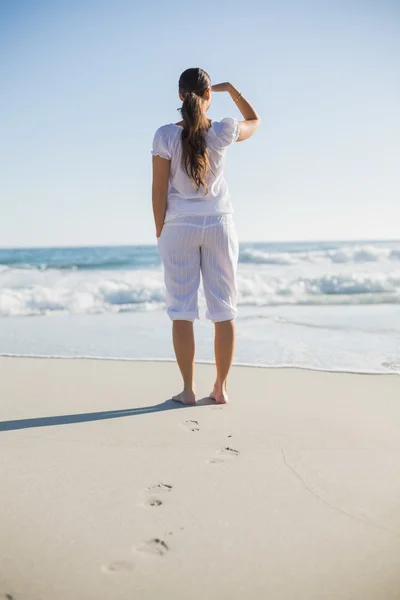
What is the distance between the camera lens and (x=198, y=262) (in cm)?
303

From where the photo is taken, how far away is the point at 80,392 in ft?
10.7

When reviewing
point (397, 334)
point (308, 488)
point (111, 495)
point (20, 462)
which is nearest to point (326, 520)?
point (308, 488)

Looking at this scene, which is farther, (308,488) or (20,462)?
(20,462)

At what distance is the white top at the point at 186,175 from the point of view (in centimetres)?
287

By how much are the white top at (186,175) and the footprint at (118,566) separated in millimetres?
1804

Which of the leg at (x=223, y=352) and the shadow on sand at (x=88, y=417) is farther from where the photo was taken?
the leg at (x=223, y=352)

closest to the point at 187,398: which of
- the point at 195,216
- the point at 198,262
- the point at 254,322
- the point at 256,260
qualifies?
the point at 198,262

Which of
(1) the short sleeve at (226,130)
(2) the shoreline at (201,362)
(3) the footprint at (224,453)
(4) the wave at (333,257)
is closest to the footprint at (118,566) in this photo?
(3) the footprint at (224,453)

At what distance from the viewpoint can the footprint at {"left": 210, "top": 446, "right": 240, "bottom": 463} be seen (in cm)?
222

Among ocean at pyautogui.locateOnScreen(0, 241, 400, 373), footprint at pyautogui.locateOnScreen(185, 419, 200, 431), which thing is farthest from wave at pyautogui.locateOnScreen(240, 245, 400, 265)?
footprint at pyautogui.locateOnScreen(185, 419, 200, 431)

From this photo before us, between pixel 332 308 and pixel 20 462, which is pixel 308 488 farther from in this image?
pixel 332 308

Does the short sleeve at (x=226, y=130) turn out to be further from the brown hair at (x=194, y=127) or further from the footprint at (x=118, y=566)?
the footprint at (x=118, y=566)

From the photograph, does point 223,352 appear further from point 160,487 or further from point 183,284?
point 160,487

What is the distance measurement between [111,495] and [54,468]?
34cm
